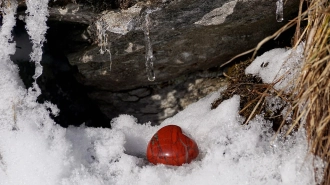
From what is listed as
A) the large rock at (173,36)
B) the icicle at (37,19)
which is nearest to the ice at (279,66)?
the large rock at (173,36)

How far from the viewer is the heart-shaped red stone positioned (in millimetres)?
2582

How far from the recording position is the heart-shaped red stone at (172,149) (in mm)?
2582

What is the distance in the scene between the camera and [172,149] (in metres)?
2.58

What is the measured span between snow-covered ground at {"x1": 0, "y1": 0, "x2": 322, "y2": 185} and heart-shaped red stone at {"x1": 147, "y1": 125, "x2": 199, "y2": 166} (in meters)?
0.05

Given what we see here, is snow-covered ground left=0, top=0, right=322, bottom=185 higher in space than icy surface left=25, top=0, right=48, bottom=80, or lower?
lower

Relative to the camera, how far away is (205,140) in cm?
274

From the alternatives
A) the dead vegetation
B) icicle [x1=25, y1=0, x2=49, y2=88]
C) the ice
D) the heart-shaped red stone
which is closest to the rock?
the ice

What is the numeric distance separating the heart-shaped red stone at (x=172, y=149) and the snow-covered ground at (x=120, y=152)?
0.16 ft

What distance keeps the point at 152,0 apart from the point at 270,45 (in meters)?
1.19

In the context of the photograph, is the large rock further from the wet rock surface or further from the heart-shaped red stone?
the heart-shaped red stone

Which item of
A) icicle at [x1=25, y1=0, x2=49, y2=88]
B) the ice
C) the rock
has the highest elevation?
icicle at [x1=25, y1=0, x2=49, y2=88]

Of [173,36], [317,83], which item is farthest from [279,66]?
[173,36]

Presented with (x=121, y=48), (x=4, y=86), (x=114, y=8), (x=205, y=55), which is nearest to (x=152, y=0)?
(x=114, y=8)

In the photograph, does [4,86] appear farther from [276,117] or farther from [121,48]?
[276,117]
